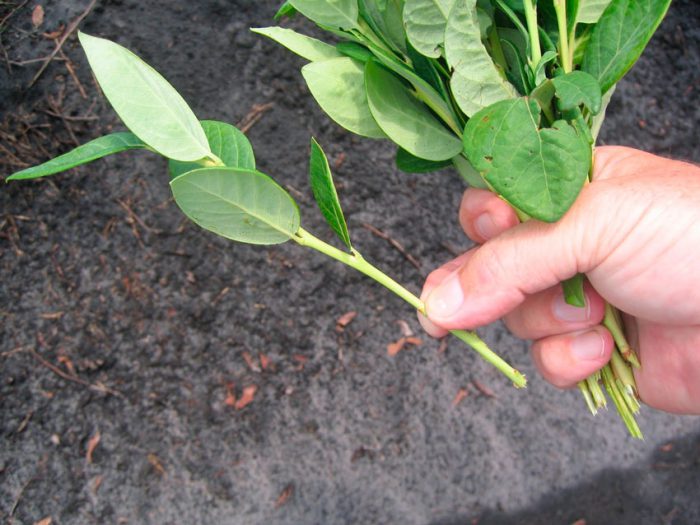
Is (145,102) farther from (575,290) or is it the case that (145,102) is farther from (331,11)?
(575,290)

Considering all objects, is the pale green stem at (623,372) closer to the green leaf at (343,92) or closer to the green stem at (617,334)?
the green stem at (617,334)

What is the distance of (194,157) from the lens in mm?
679

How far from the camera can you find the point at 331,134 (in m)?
1.52

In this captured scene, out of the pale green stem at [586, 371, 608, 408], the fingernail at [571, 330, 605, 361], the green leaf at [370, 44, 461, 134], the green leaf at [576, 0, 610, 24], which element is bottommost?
the pale green stem at [586, 371, 608, 408]

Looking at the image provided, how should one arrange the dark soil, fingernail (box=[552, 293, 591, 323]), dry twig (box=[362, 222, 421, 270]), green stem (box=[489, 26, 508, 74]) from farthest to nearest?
dry twig (box=[362, 222, 421, 270])
the dark soil
fingernail (box=[552, 293, 591, 323])
green stem (box=[489, 26, 508, 74])

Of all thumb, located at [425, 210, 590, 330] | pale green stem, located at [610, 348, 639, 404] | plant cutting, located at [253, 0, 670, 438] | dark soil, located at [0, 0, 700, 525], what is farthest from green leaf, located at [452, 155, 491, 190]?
dark soil, located at [0, 0, 700, 525]

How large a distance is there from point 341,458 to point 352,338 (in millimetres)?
284

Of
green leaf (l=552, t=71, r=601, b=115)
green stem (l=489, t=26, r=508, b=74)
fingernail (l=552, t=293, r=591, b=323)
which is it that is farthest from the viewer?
fingernail (l=552, t=293, r=591, b=323)

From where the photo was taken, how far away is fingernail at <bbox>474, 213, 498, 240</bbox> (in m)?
0.98

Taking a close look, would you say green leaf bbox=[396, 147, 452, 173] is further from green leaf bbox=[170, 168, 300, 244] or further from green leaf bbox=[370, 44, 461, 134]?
green leaf bbox=[170, 168, 300, 244]

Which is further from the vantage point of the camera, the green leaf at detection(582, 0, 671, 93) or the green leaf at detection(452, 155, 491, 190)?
the green leaf at detection(452, 155, 491, 190)

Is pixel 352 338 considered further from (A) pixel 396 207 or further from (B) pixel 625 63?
(B) pixel 625 63

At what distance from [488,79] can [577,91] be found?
0.14 metres

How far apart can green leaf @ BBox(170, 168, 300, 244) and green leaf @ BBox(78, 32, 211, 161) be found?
0.06m
